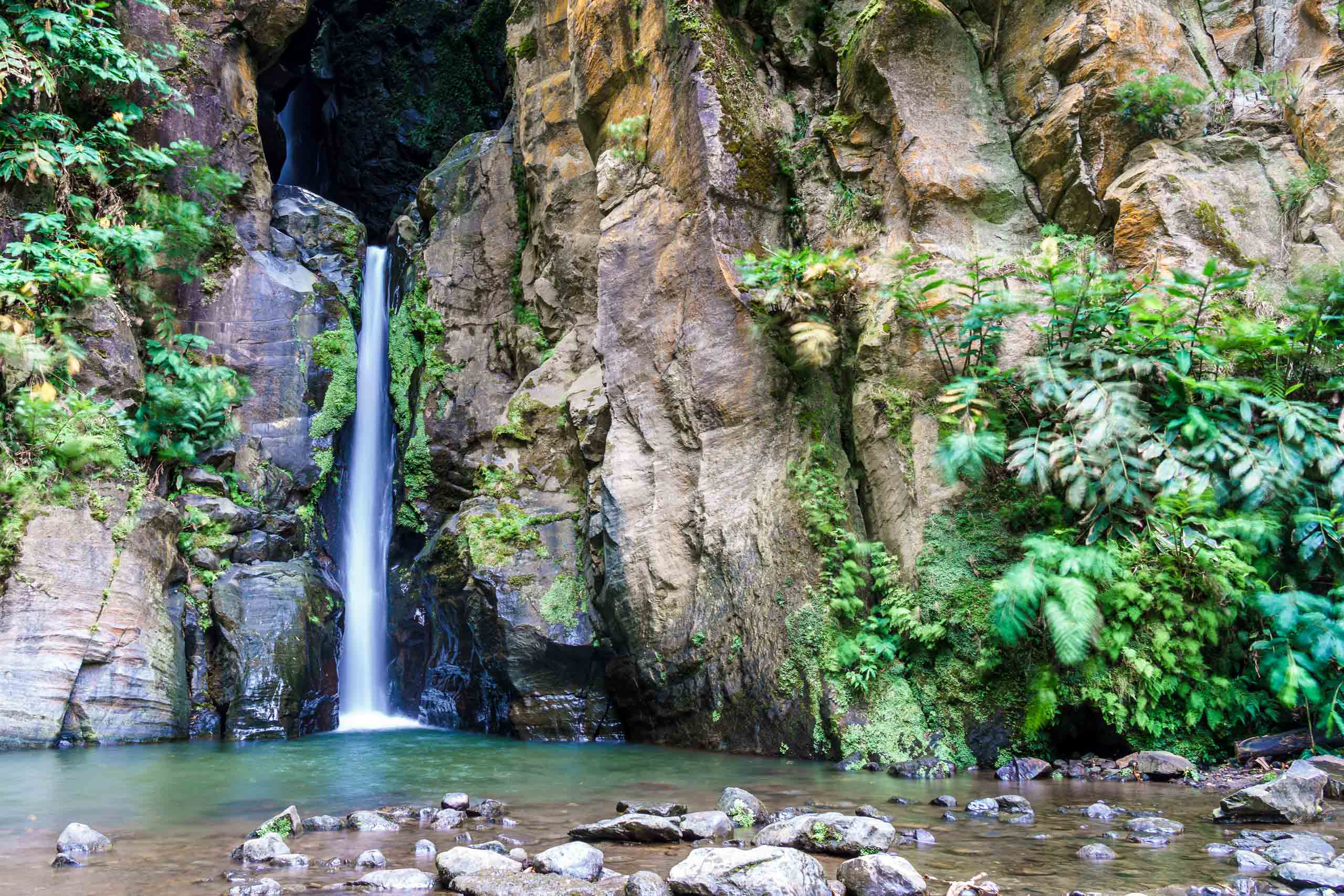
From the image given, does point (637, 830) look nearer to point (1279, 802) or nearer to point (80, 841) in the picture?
point (80, 841)

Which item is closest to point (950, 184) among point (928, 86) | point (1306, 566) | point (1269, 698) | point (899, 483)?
point (928, 86)

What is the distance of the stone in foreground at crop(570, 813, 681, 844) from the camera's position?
4492 millimetres

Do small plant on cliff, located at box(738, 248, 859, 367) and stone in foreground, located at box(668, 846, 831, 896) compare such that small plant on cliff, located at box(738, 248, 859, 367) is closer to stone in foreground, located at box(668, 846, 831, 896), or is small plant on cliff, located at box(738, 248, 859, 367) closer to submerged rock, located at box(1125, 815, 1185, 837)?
submerged rock, located at box(1125, 815, 1185, 837)

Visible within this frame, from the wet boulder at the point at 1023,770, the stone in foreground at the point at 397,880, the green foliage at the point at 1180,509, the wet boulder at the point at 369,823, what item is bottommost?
the wet boulder at the point at 1023,770

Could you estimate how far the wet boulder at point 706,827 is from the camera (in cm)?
454

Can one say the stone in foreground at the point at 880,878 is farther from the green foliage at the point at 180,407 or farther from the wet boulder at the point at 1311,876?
the green foliage at the point at 180,407

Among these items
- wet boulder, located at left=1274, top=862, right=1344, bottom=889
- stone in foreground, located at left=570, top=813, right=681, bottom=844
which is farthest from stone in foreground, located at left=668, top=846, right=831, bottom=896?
wet boulder, located at left=1274, top=862, right=1344, bottom=889

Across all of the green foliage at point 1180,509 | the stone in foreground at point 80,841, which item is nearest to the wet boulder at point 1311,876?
the green foliage at point 1180,509

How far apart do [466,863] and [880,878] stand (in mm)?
1768

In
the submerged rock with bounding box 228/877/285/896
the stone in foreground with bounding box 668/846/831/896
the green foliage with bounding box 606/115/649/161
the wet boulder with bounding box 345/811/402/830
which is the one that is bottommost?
the wet boulder with bounding box 345/811/402/830

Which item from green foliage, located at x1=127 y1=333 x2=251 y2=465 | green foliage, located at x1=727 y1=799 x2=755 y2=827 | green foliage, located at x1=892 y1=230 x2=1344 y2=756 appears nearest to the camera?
green foliage, located at x1=727 y1=799 x2=755 y2=827

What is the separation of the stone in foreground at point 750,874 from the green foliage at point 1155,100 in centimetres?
829

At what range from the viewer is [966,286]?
303 inches

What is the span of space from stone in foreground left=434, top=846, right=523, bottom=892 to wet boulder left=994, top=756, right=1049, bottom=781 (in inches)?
165
